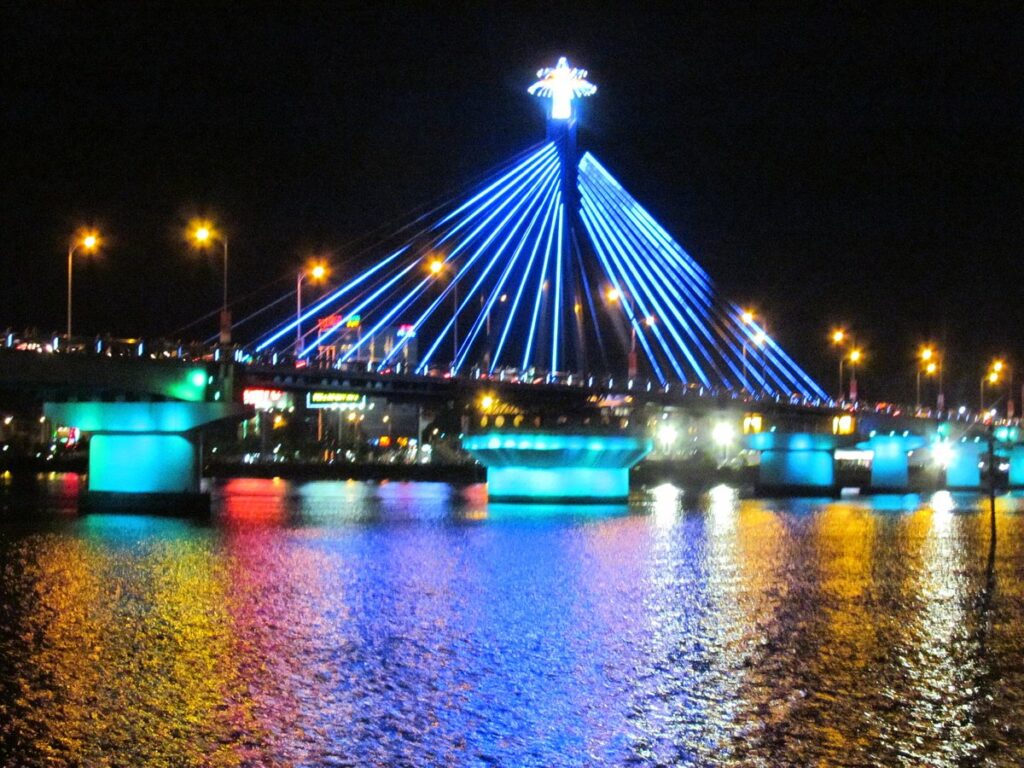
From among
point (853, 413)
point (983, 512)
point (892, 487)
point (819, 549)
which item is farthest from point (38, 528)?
point (892, 487)

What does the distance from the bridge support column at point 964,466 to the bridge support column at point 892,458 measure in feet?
21.6

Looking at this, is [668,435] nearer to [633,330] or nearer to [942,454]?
[942,454]

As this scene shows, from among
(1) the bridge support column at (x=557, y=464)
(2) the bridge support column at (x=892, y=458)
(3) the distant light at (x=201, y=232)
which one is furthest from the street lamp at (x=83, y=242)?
(2) the bridge support column at (x=892, y=458)

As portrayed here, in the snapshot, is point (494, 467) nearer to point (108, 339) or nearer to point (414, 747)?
point (108, 339)

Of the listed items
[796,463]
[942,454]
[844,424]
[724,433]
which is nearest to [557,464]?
[796,463]

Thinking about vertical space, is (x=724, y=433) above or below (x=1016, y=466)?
above

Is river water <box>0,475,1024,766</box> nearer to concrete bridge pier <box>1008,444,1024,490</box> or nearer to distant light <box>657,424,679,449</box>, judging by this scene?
concrete bridge pier <box>1008,444,1024,490</box>

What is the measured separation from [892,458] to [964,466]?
9.78 m

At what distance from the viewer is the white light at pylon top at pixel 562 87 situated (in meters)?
53.0

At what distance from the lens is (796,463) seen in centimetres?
7356

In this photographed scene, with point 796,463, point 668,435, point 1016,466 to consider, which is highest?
point 668,435

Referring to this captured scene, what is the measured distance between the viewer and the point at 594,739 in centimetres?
1112

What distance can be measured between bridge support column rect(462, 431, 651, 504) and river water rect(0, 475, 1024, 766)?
19169mm

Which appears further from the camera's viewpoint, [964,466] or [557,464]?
[964,466]
